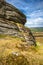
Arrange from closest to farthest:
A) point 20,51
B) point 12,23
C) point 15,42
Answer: point 20,51
point 15,42
point 12,23

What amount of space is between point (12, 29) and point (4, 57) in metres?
6.87

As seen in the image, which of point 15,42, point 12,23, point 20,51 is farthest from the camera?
point 12,23

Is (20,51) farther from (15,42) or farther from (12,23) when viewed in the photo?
(12,23)

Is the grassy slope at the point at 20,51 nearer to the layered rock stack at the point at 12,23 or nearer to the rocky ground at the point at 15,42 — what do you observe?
the rocky ground at the point at 15,42

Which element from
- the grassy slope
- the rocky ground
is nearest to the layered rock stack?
the rocky ground

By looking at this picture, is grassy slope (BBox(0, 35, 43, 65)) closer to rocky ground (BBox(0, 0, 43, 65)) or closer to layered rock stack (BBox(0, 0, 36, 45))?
rocky ground (BBox(0, 0, 43, 65))

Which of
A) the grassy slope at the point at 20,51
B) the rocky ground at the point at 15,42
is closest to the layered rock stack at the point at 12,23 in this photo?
the rocky ground at the point at 15,42

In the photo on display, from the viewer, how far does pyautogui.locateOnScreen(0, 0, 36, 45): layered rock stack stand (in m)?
17.0

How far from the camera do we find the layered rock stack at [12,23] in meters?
17.0

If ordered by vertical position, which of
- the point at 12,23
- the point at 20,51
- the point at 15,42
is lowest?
the point at 20,51

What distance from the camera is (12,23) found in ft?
59.7

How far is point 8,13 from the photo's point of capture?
64.5ft

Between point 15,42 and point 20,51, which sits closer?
point 20,51

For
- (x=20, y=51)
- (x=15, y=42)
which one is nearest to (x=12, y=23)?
(x=15, y=42)
